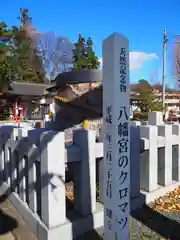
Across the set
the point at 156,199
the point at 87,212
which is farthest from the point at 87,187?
the point at 156,199

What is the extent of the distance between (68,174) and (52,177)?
1276 mm

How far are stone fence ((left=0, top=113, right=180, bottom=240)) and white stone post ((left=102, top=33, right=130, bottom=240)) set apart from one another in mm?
609

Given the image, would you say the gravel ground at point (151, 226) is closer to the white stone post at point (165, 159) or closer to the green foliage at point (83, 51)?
the white stone post at point (165, 159)

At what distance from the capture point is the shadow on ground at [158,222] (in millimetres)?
2672

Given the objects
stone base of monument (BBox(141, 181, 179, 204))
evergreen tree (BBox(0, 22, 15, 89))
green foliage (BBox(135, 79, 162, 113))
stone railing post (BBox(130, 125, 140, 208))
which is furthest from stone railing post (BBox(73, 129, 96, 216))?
green foliage (BBox(135, 79, 162, 113))

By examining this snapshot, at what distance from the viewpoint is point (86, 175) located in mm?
2760

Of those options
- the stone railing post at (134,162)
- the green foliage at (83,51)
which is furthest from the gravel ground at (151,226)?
the green foliage at (83,51)

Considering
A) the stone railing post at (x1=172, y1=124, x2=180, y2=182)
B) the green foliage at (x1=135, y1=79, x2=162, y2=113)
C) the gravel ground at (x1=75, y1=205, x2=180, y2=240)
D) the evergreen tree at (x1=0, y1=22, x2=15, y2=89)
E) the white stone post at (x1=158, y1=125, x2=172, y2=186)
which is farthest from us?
the green foliage at (x1=135, y1=79, x2=162, y2=113)

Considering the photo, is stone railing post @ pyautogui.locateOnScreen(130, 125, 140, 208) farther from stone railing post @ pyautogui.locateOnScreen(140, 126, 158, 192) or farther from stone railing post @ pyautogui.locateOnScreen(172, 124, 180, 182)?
stone railing post @ pyautogui.locateOnScreen(172, 124, 180, 182)

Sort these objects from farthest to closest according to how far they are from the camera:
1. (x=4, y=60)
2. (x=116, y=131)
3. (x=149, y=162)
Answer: (x=4, y=60)
(x=149, y=162)
(x=116, y=131)

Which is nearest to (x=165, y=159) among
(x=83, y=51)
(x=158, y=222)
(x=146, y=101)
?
(x=158, y=222)

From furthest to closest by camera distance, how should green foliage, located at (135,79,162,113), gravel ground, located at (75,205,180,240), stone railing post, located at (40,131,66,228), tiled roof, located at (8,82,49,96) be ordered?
green foliage, located at (135,79,162,113) < tiled roof, located at (8,82,49,96) < gravel ground, located at (75,205,180,240) < stone railing post, located at (40,131,66,228)

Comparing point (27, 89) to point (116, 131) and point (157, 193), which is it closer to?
point (157, 193)

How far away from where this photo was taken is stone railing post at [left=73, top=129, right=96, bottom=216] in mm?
2744
